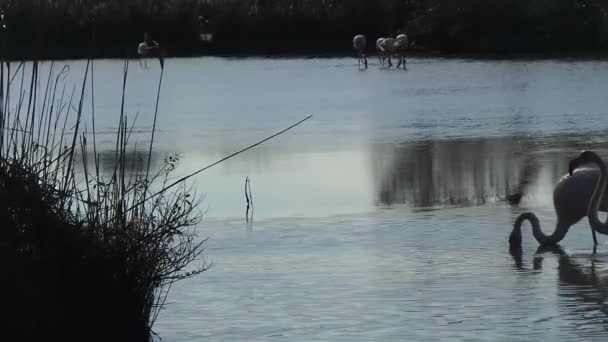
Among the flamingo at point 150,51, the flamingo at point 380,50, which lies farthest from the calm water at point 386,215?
the flamingo at point 380,50

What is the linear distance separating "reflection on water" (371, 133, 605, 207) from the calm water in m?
0.03

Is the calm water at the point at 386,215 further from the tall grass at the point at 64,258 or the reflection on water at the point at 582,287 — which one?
the tall grass at the point at 64,258

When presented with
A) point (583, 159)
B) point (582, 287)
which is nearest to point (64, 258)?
point (582, 287)

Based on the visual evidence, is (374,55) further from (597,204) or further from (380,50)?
(597,204)

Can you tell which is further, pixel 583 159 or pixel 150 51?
pixel 150 51

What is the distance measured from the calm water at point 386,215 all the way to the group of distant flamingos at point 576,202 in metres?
0.15

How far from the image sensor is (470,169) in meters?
15.4

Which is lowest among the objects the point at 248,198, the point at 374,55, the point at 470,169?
the point at 248,198

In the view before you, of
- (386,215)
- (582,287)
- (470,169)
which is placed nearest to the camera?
(582,287)

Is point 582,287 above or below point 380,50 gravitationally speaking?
below

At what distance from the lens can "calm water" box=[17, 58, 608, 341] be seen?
27.4ft

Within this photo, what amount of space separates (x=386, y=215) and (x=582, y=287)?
350 cm

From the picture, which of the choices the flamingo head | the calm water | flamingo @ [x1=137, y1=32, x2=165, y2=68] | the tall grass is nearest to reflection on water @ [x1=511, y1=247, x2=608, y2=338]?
the calm water

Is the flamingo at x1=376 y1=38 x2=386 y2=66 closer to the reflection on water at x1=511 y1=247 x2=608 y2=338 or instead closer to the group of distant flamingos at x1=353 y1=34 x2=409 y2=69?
the group of distant flamingos at x1=353 y1=34 x2=409 y2=69
